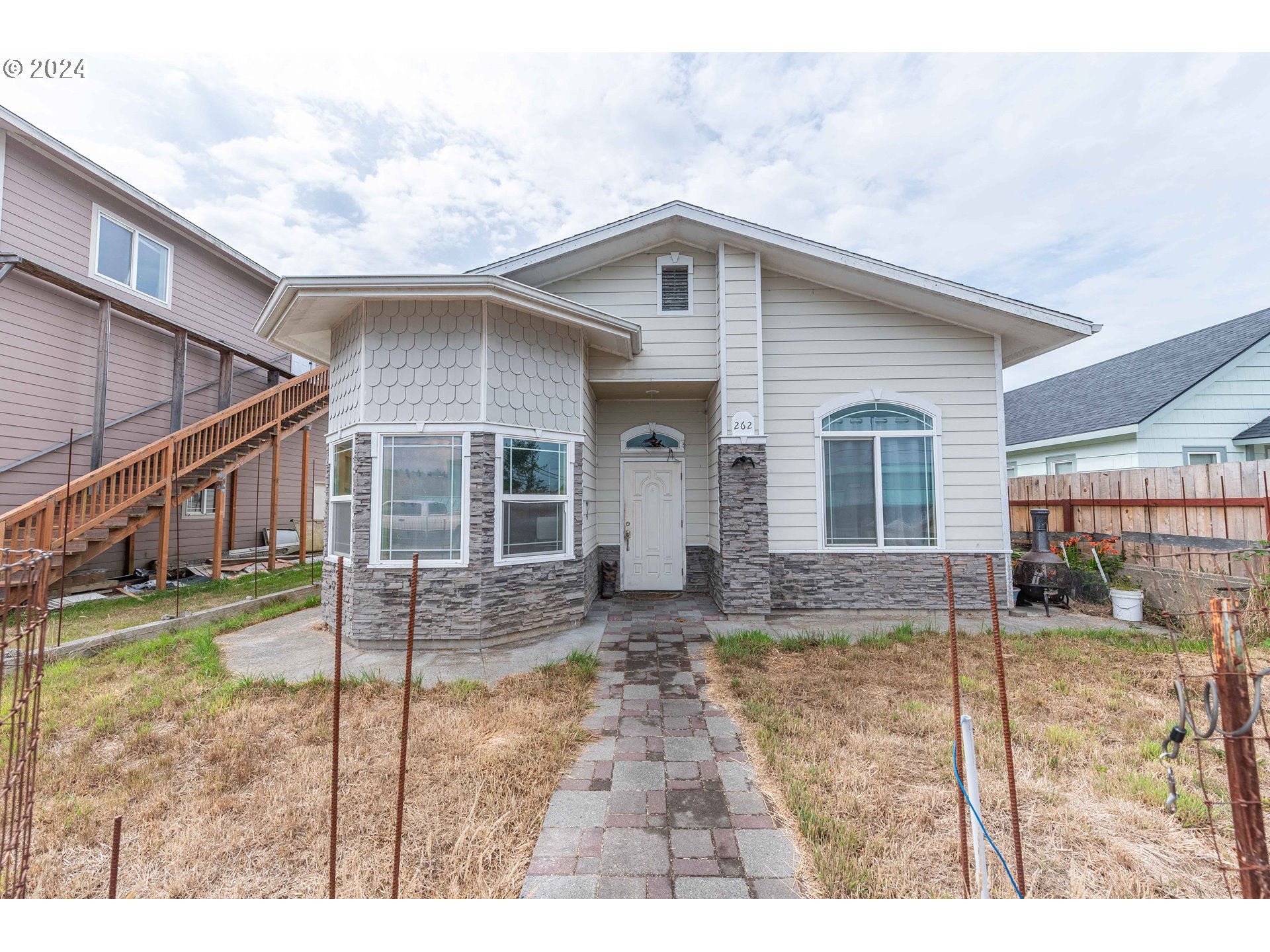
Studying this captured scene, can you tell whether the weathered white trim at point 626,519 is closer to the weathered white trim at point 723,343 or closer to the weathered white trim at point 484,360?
the weathered white trim at point 723,343

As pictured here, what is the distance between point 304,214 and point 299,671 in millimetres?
11466

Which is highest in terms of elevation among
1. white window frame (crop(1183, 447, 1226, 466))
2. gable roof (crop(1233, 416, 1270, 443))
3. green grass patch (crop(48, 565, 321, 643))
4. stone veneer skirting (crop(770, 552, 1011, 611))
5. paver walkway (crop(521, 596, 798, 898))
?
gable roof (crop(1233, 416, 1270, 443))

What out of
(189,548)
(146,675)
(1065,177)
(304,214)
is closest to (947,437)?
(1065,177)

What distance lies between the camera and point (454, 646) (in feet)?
16.5

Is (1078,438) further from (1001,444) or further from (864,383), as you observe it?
(864,383)

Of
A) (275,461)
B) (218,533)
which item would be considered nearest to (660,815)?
(218,533)

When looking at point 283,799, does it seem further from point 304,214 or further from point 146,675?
point 304,214

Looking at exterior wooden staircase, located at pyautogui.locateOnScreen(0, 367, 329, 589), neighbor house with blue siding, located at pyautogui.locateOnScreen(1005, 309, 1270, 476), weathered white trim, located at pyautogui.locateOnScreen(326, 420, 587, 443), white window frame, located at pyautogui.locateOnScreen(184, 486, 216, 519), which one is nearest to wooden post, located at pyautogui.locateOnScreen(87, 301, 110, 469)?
exterior wooden staircase, located at pyautogui.locateOnScreen(0, 367, 329, 589)

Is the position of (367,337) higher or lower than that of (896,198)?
lower

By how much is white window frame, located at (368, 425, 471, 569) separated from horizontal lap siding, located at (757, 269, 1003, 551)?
3.34 m

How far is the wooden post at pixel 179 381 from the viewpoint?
877 centimetres

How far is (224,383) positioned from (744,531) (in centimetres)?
1062

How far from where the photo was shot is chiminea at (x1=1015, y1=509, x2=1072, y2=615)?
644cm

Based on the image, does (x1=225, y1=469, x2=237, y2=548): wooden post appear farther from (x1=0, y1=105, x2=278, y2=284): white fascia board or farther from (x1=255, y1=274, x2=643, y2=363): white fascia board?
(x1=255, y1=274, x2=643, y2=363): white fascia board
